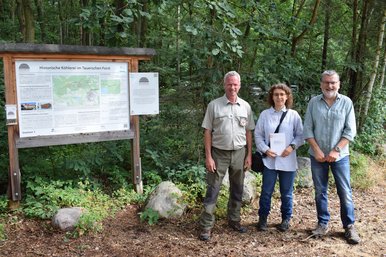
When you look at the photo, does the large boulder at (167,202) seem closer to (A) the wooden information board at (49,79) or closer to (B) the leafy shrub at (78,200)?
(B) the leafy shrub at (78,200)

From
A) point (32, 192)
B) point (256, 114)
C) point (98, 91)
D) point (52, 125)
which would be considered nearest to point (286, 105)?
point (256, 114)

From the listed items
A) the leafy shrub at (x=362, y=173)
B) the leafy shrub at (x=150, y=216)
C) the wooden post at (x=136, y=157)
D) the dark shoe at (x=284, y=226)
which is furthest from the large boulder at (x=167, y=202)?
the leafy shrub at (x=362, y=173)

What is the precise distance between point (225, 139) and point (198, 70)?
91.1 inches

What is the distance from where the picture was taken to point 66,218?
457cm

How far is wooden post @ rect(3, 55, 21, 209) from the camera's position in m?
4.67

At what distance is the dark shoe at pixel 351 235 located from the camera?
4305 mm

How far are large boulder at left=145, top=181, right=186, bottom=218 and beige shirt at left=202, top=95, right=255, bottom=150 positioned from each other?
1.17 meters

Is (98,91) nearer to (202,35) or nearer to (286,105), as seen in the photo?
(202,35)

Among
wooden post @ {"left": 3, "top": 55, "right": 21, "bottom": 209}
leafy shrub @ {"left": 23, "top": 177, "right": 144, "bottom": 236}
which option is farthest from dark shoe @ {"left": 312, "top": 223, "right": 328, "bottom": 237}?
wooden post @ {"left": 3, "top": 55, "right": 21, "bottom": 209}

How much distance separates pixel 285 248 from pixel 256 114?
10.2 feet

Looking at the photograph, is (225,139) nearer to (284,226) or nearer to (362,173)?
(284,226)

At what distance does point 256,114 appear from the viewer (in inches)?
270

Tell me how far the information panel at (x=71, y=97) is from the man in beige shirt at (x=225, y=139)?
5.57ft

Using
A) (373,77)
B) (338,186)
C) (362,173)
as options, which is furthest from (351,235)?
(373,77)
